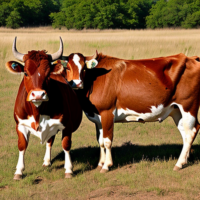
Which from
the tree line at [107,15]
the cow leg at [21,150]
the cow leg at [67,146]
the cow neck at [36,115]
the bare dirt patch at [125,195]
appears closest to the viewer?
the bare dirt patch at [125,195]

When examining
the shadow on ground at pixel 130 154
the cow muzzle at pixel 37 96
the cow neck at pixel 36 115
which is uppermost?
the cow muzzle at pixel 37 96

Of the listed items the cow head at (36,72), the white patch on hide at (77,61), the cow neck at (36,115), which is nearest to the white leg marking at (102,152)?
the white patch on hide at (77,61)

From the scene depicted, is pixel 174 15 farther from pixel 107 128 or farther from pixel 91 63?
pixel 107 128

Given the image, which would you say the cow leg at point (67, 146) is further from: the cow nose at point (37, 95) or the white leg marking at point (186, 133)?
the white leg marking at point (186, 133)

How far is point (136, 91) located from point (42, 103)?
183cm

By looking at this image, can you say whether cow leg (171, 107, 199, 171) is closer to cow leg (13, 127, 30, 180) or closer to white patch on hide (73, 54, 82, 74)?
white patch on hide (73, 54, 82, 74)

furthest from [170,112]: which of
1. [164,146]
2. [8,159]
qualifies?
[8,159]

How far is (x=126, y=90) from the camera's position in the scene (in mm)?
6312

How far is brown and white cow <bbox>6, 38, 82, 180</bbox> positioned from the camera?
5113 millimetres

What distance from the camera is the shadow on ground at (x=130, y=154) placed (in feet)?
22.3

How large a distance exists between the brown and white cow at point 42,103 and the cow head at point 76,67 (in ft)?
0.61

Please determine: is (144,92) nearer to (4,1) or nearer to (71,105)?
(71,105)

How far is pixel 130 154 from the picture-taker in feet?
23.6

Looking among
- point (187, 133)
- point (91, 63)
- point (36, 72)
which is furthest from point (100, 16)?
point (36, 72)
